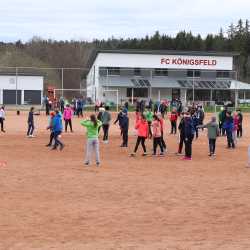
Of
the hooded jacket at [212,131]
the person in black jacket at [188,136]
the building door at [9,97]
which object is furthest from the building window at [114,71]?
the person in black jacket at [188,136]

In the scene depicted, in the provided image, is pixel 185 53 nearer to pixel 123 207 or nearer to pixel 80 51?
pixel 80 51

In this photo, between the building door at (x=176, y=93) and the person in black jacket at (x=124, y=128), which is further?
the building door at (x=176, y=93)

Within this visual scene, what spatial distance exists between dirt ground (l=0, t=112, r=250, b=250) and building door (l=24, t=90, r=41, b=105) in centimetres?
4978

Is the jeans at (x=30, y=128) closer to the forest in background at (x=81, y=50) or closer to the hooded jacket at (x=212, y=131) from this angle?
the hooded jacket at (x=212, y=131)

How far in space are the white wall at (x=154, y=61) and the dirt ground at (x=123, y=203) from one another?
55.0 meters

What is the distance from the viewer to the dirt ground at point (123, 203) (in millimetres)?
9273

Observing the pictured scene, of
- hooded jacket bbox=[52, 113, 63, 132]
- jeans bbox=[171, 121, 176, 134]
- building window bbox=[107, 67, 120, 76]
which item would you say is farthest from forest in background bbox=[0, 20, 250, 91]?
hooded jacket bbox=[52, 113, 63, 132]

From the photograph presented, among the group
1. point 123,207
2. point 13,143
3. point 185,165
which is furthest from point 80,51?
point 123,207

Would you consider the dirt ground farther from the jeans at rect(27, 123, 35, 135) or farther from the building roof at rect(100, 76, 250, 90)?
the building roof at rect(100, 76, 250, 90)

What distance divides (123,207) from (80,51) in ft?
353

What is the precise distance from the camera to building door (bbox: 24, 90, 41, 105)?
234 ft

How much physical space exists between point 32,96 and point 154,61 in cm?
1594

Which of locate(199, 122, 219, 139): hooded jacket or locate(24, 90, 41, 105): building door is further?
locate(24, 90, 41, 105): building door

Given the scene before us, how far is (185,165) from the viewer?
1944cm
